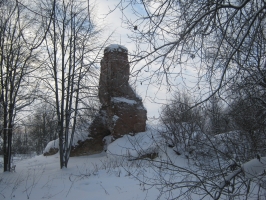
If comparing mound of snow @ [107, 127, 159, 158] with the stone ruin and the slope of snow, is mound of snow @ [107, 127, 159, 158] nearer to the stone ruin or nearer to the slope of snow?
the stone ruin

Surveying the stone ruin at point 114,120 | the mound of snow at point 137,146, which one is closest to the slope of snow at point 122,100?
the stone ruin at point 114,120

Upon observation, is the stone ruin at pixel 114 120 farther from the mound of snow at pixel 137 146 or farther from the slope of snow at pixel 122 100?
the mound of snow at pixel 137 146

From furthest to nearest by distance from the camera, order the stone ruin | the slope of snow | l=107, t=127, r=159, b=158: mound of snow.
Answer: the slope of snow
the stone ruin
l=107, t=127, r=159, b=158: mound of snow

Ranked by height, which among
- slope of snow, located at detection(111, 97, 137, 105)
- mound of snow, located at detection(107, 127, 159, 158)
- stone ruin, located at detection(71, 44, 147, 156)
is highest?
slope of snow, located at detection(111, 97, 137, 105)

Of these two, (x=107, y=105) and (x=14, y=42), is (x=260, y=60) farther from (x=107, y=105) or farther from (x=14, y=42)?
(x=107, y=105)

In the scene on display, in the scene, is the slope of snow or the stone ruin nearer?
the stone ruin

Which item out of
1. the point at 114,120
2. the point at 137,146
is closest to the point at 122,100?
the point at 114,120

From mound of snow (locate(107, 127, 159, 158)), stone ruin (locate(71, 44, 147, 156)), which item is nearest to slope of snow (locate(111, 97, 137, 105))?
stone ruin (locate(71, 44, 147, 156))

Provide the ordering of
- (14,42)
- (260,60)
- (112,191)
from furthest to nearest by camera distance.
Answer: (14,42)
(112,191)
(260,60)

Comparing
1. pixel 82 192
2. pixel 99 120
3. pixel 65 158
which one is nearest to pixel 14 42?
pixel 65 158

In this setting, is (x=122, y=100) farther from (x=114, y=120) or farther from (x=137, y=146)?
(x=137, y=146)

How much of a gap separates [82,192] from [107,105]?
11821 mm

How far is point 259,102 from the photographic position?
431cm

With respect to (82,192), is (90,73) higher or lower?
higher
